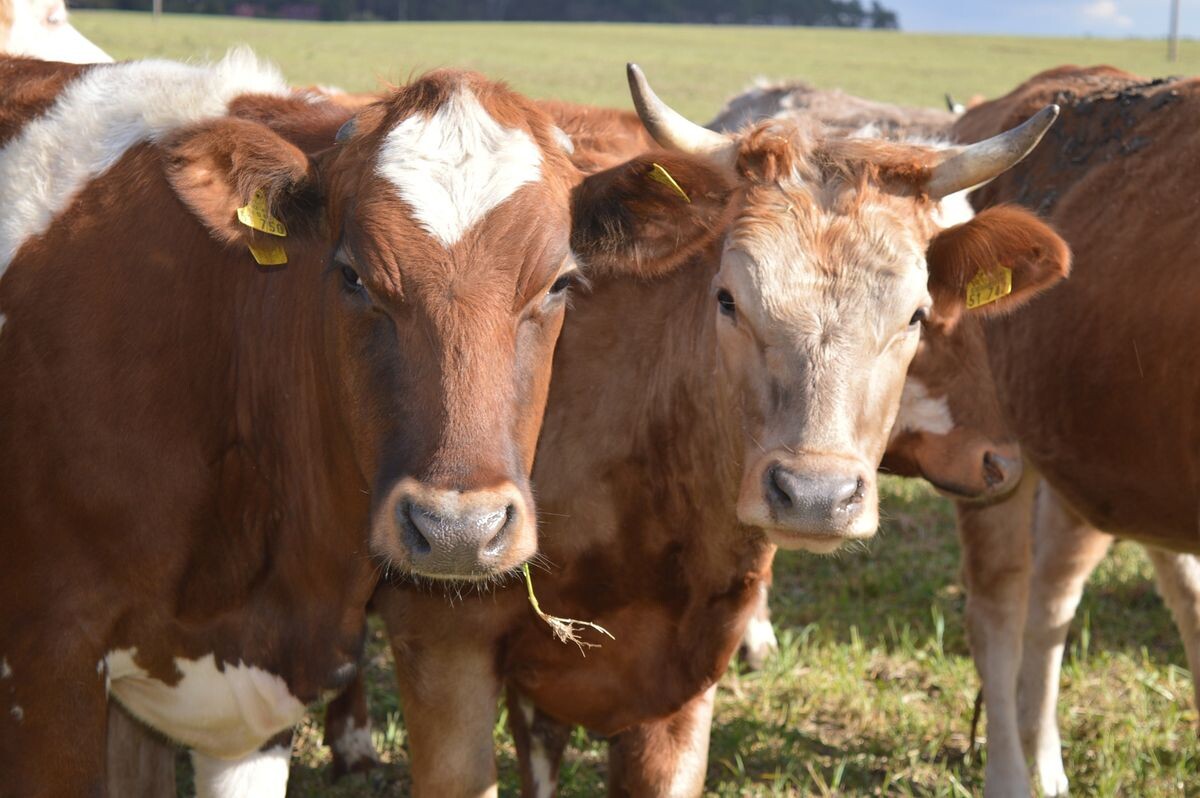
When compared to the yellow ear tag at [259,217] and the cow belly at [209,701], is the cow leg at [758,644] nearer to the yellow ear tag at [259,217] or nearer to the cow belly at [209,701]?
the cow belly at [209,701]

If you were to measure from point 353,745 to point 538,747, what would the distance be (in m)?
0.93

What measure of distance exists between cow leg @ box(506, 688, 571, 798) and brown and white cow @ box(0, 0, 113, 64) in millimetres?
3086

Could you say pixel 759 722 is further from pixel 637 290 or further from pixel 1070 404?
pixel 637 290

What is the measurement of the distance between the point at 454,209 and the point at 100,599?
132 centimetres

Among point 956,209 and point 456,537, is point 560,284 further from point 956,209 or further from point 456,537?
point 956,209

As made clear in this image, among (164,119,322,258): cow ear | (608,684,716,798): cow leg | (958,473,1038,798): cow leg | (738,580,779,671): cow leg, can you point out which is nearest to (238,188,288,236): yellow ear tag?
(164,119,322,258): cow ear

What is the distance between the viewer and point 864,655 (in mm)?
5984

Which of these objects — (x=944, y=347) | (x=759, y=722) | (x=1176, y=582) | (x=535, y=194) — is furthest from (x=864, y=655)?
(x=535, y=194)

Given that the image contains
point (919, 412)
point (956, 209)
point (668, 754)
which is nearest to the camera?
point (668, 754)

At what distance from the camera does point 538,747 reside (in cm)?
445

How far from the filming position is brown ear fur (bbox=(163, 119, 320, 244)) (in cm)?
328

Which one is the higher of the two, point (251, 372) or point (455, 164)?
point (455, 164)

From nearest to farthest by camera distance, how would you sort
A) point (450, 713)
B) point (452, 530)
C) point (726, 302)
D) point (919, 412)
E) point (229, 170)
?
point (452, 530), point (229, 170), point (726, 302), point (450, 713), point (919, 412)

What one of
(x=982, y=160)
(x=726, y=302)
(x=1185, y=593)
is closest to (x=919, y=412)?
(x=982, y=160)
